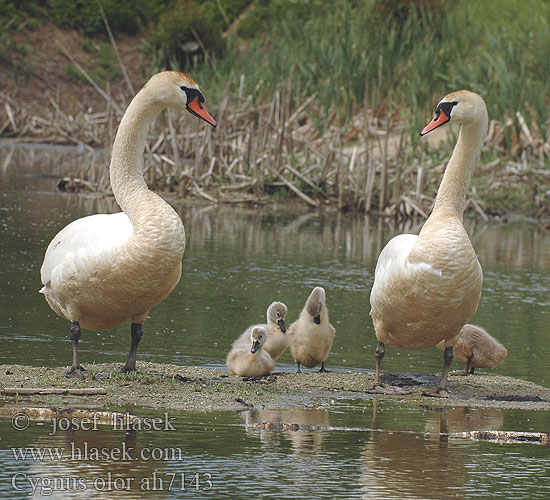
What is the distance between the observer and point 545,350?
9281 millimetres

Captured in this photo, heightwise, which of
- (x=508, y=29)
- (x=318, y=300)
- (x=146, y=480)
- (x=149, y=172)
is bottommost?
(x=146, y=480)

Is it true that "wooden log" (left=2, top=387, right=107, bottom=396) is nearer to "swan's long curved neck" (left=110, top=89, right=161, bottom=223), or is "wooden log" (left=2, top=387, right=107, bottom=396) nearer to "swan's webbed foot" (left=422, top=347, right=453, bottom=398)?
"swan's long curved neck" (left=110, top=89, right=161, bottom=223)

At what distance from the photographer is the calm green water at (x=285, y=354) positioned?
196 inches

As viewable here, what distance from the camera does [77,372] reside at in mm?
7117

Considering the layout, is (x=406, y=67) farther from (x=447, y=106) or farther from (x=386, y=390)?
(x=386, y=390)

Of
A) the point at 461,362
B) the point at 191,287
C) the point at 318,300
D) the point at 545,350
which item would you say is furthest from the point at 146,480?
the point at 191,287

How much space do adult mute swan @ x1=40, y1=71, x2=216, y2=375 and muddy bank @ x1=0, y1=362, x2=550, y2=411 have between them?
0.32m

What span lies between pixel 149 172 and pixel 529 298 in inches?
358

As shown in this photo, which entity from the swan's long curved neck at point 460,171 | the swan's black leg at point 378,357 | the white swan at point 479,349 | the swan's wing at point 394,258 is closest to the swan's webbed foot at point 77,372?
the swan's black leg at point 378,357

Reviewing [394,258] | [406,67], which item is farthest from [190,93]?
[406,67]

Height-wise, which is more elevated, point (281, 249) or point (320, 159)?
point (320, 159)

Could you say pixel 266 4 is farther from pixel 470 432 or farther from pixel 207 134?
pixel 470 432

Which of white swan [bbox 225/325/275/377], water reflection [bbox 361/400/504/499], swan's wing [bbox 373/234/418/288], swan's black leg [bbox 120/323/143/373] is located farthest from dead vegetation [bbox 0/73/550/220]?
water reflection [bbox 361/400/504/499]

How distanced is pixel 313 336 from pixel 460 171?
1574 mm
